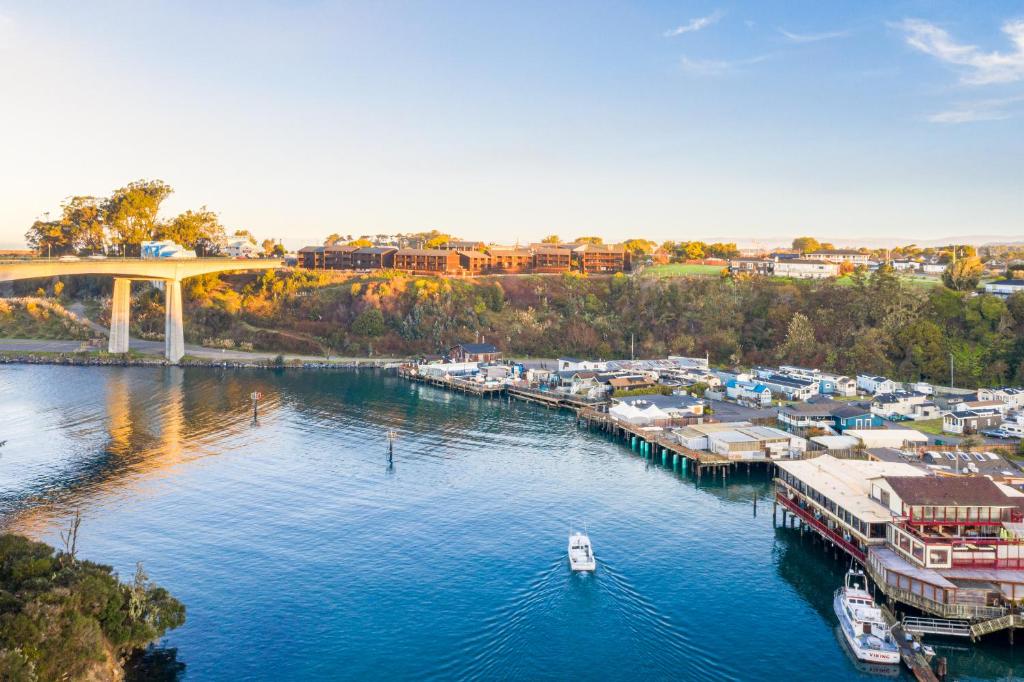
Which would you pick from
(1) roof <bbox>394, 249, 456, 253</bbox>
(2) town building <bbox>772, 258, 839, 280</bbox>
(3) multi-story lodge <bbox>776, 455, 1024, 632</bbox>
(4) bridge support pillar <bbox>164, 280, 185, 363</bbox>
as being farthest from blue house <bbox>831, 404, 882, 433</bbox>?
(1) roof <bbox>394, 249, 456, 253</bbox>

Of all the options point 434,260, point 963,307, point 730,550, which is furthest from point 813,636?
point 434,260

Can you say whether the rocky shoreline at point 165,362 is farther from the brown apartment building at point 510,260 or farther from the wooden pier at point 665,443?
the brown apartment building at point 510,260

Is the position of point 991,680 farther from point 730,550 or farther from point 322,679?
point 322,679

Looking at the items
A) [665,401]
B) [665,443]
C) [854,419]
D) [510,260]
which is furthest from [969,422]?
[510,260]

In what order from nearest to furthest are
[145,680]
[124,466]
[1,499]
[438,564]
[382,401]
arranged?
1. [145,680]
2. [438,564]
3. [1,499]
4. [124,466]
5. [382,401]

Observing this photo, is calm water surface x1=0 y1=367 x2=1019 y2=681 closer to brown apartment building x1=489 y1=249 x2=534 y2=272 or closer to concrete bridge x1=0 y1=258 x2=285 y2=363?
concrete bridge x1=0 y1=258 x2=285 y2=363

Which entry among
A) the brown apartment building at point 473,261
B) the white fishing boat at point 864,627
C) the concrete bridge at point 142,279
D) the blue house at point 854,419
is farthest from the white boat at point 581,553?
the brown apartment building at point 473,261
